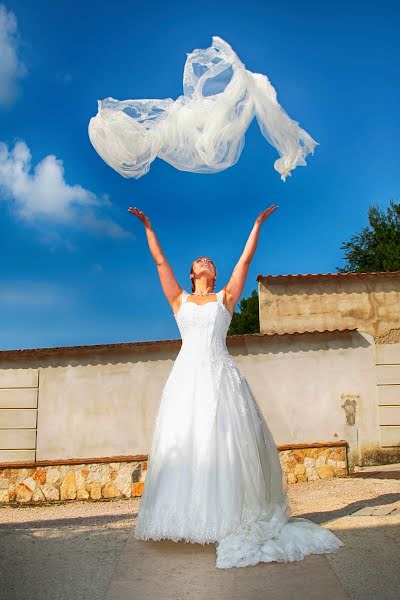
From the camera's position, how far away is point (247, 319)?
35688 millimetres

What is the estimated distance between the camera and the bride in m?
4.37

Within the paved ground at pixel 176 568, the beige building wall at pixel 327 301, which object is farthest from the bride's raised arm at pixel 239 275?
the beige building wall at pixel 327 301

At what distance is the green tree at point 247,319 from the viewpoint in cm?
3534

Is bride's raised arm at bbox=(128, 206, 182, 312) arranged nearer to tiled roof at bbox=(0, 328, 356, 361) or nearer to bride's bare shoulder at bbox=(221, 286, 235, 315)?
bride's bare shoulder at bbox=(221, 286, 235, 315)

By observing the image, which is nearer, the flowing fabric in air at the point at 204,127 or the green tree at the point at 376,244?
the flowing fabric in air at the point at 204,127

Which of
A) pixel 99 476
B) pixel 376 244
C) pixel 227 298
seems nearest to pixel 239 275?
pixel 227 298

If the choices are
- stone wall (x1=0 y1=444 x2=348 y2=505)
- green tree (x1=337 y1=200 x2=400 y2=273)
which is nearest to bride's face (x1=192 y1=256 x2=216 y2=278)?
stone wall (x1=0 y1=444 x2=348 y2=505)

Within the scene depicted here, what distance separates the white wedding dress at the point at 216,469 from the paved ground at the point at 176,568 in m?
0.17

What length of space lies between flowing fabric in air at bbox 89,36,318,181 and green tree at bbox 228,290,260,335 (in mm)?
29112

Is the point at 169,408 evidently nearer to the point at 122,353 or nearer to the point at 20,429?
the point at 122,353

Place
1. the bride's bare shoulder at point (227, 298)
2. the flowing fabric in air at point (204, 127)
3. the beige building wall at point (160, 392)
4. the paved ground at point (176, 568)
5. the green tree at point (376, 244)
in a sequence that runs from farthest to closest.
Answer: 1. the green tree at point (376, 244)
2. the beige building wall at point (160, 392)
3. the flowing fabric in air at point (204, 127)
4. the bride's bare shoulder at point (227, 298)
5. the paved ground at point (176, 568)

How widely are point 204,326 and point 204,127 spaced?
2.07 meters

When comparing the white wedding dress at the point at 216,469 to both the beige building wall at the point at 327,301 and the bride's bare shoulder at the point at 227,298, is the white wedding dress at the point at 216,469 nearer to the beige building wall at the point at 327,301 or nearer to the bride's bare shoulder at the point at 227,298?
the bride's bare shoulder at the point at 227,298

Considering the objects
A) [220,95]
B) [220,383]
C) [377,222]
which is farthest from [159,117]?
[377,222]
